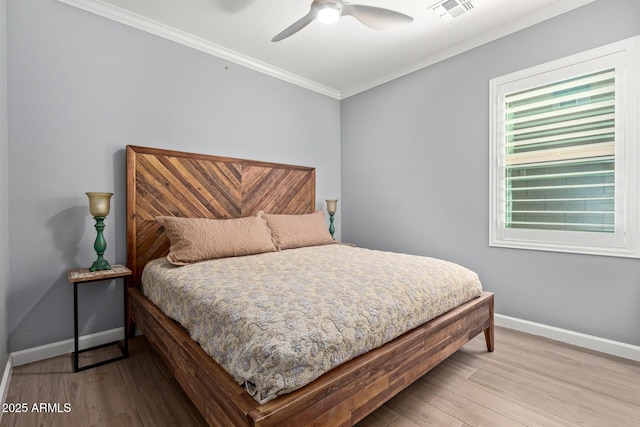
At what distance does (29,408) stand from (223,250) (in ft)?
4.55

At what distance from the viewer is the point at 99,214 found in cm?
219

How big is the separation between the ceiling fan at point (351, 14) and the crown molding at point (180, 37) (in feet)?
3.92

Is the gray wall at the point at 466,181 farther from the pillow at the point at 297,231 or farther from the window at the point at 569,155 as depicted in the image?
the pillow at the point at 297,231

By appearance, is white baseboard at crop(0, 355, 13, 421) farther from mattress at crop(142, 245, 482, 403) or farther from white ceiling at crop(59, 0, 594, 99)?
white ceiling at crop(59, 0, 594, 99)

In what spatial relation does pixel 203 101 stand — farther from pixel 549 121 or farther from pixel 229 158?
pixel 549 121

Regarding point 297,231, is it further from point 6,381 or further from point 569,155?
point 569,155

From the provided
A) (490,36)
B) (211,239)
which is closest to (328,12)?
(490,36)

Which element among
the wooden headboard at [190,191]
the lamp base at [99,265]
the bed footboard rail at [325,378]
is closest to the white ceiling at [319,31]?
the wooden headboard at [190,191]

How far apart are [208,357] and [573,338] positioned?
2774 millimetres

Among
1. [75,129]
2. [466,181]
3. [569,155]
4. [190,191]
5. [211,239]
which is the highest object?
[75,129]

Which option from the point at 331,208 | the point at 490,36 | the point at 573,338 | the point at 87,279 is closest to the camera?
the point at 87,279

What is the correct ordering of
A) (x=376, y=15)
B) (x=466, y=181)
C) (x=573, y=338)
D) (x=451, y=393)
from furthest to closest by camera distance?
(x=466, y=181)
(x=573, y=338)
(x=376, y=15)
(x=451, y=393)

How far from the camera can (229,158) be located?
319 cm

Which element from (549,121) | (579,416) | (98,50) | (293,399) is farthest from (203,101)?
(579,416)
